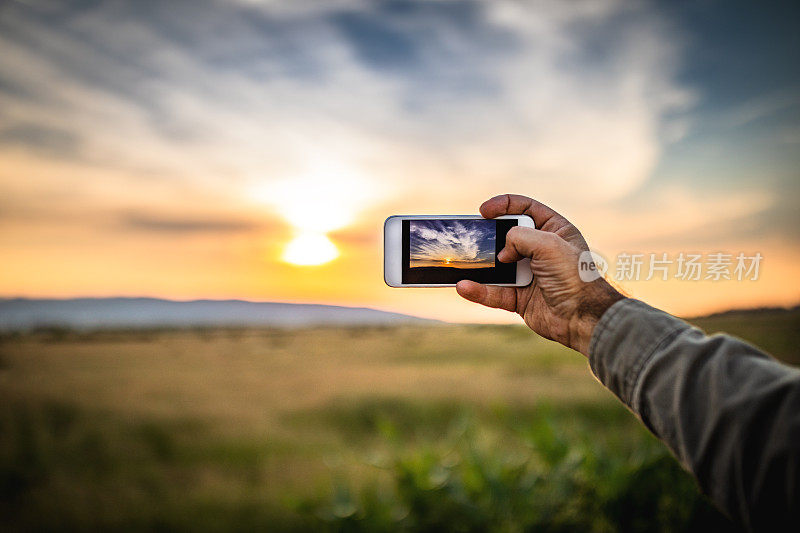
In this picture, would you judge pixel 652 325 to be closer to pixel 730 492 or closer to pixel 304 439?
pixel 730 492

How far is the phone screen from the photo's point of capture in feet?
5.28

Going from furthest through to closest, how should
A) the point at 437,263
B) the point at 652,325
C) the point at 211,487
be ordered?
the point at 211,487
the point at 437,263
the point at 652,325

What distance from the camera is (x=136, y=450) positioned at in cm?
545

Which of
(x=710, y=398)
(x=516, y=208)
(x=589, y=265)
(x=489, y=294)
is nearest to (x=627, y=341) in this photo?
(x=710, y=398)

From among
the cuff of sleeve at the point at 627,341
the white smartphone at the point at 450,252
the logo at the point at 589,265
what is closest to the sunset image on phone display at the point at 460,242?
the white smartphone at the point at 450,252

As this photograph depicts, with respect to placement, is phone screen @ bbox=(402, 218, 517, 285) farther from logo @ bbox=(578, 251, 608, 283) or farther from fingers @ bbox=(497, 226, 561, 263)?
logo @ bbox=(578, 251, 608, 283)

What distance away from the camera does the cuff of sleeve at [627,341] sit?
1027 millimetres

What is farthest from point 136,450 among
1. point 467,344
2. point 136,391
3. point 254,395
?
point 467,344

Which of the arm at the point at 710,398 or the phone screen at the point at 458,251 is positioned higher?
the phone screen at the point at 458,251

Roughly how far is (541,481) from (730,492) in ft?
7.83

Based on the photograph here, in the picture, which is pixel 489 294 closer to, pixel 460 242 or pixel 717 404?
pixel 460 242

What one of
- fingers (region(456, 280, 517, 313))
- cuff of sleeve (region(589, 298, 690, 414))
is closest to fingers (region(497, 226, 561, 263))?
fingers (region(456, 280, 517, 313))

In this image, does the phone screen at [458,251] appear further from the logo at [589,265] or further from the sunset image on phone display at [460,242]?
the logo at [589,265]

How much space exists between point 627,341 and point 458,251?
67cm
